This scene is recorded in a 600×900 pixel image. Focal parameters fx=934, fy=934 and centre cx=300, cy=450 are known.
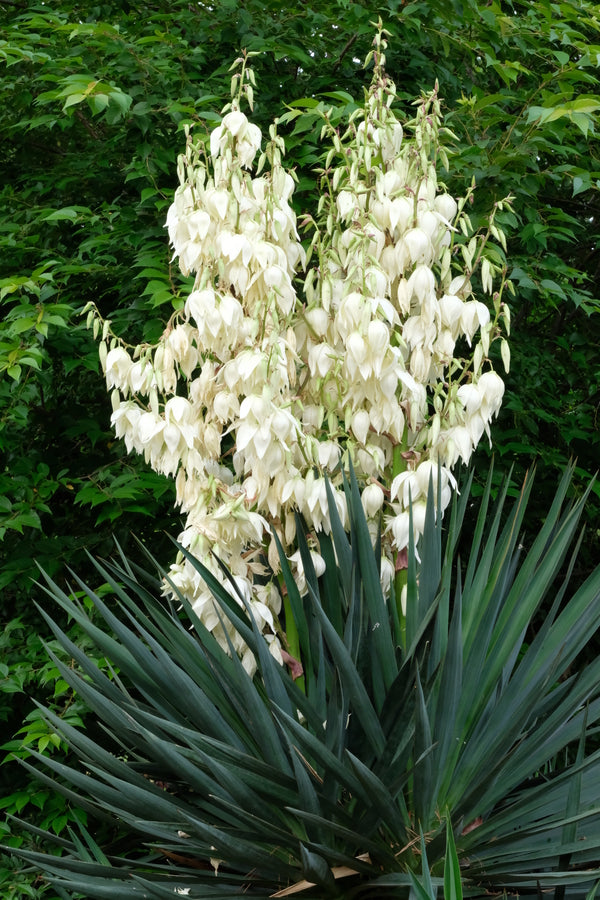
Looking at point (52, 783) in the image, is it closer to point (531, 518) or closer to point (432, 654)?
point (432, 654)

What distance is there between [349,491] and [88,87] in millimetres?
1251

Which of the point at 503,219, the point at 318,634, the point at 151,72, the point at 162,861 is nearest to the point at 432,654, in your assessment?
the point at 318,634

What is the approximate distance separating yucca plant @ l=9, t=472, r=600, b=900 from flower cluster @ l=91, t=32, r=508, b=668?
99 millimetres

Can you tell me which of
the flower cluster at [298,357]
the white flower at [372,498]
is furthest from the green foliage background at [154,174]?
the white flower at [372,498]

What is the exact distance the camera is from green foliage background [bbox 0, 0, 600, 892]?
263 centimetres

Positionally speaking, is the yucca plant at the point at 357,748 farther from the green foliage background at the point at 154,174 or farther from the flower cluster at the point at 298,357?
the green foliage background at the point at 154,174

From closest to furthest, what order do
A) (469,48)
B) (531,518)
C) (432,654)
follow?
1. (432,654)
2. (469,48)
3. (531,518)

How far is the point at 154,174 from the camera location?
272cm

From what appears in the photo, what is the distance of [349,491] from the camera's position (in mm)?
1922

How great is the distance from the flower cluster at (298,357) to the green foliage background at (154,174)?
1.64 feet

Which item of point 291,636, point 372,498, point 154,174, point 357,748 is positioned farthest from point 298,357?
point 154,174

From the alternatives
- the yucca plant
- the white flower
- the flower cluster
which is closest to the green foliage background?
the flower cluster

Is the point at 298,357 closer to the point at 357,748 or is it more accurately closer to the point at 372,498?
the point at 372,498

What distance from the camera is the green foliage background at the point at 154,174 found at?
2627 millimetres
